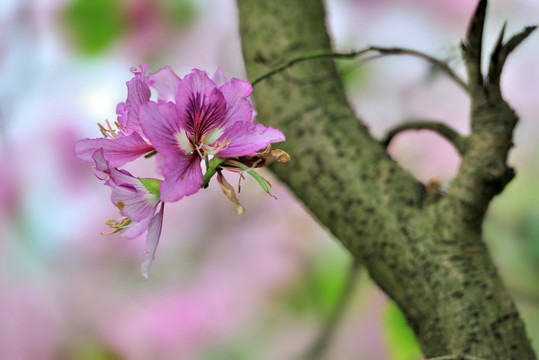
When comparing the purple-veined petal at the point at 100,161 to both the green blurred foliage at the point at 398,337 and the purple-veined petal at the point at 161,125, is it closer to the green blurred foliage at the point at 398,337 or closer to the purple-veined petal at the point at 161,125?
the purple-veined petal at the point at 161,125

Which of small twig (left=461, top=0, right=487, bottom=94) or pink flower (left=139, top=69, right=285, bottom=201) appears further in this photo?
small twig (left=461, top=0, right=487, bottom=94)

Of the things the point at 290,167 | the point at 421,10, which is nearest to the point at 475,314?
the point at 290,167

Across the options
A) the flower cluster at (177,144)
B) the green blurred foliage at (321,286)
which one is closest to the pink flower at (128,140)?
the flower cluster at (177,144)

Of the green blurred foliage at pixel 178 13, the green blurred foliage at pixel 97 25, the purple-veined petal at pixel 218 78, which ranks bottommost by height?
the purple-veined petal at pixel 218 78

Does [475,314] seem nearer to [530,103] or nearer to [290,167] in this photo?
[290,167]

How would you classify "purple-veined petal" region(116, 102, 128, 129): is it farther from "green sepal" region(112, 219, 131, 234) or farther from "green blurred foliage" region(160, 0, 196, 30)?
"green blurred foliage" region(160, 0, 196, 30)

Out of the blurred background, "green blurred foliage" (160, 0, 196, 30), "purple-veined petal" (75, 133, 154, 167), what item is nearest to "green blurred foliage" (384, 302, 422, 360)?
the blurred background

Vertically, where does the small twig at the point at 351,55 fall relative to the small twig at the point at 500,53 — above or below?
below
